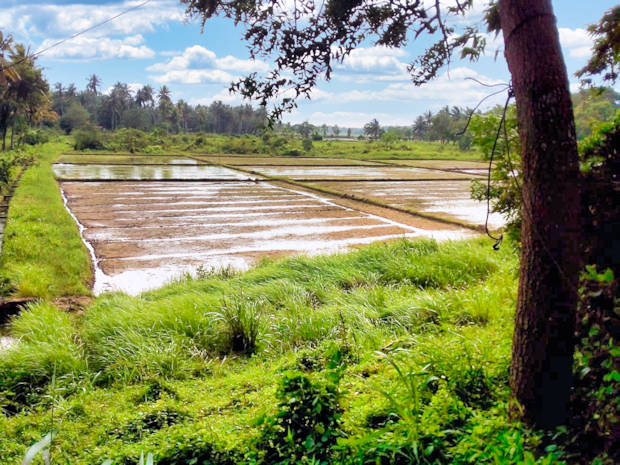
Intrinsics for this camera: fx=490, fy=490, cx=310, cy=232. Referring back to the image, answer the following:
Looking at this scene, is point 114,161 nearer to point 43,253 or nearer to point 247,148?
point 247,148

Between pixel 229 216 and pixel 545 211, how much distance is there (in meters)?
10.4

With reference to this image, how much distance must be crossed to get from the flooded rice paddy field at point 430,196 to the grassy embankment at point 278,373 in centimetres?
701

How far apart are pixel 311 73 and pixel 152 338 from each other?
8.52 ft

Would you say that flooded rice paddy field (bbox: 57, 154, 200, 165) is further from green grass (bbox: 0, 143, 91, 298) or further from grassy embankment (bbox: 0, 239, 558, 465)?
grassy embankment (bbox: 0, 239, 558, 465)

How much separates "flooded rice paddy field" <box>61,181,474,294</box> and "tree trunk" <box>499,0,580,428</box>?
17.7ft

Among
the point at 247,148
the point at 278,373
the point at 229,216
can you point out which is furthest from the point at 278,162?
the point at 278,373

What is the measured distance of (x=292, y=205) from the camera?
46.3 feet

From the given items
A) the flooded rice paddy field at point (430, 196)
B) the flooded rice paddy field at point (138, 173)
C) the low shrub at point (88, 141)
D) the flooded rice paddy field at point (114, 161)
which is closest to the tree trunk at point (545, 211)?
the flooded rice paddy field at point (430, 196)

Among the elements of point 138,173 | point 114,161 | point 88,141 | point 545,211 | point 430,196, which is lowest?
point 430,196

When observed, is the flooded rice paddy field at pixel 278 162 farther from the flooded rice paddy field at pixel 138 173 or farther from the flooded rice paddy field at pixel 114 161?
the flooded rice paddy field at pixel 138 173

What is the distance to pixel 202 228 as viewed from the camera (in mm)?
10727

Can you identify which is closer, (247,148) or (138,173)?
(138,173)

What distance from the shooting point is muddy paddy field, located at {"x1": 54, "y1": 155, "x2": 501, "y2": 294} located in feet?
27.0

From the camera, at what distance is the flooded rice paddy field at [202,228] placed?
7879 millimetres
